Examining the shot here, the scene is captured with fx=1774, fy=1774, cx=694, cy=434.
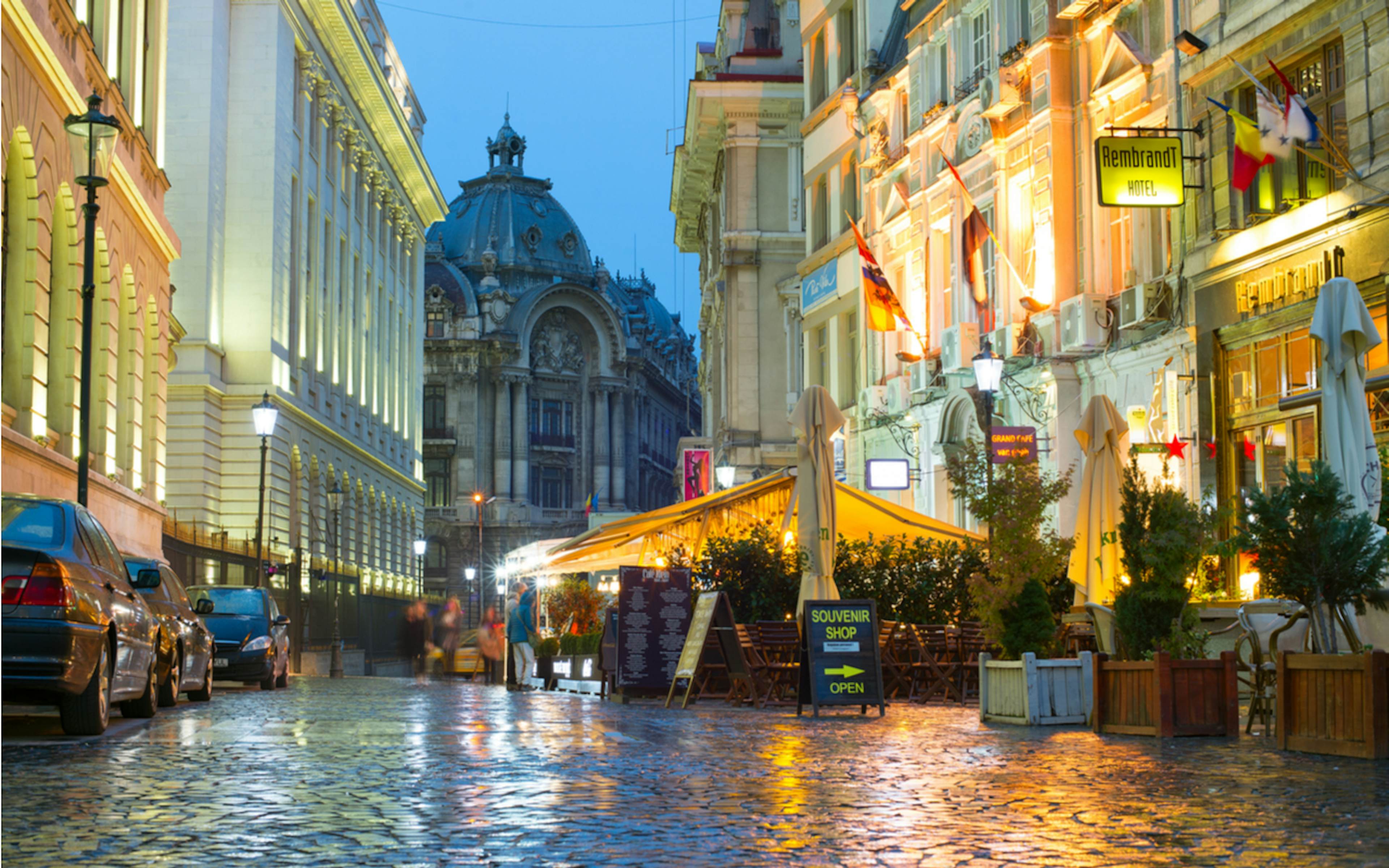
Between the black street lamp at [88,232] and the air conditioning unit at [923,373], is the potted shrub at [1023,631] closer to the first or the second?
the black street lamp at [88,232]

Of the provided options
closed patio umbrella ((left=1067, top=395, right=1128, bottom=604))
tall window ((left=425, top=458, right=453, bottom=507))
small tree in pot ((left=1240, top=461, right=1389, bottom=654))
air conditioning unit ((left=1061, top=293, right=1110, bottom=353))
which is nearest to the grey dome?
tall window ((left=425, top=458, right=453, bottom=507))

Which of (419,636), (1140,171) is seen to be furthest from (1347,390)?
(419,636)

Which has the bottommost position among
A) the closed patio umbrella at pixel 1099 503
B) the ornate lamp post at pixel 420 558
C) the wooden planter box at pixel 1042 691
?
the wooden planter box at pixel 1042 691

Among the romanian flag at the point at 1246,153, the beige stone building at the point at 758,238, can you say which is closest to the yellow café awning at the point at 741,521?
the romanian flag at the point at 1246,153

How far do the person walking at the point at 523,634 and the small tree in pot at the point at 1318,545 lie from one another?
19.5m

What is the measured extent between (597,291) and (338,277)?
48.4 meters

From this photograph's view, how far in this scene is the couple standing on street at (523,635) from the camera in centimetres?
3106

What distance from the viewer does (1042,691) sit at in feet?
52.5

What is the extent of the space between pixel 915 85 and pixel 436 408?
77.4 metres

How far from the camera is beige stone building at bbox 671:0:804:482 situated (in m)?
53.3

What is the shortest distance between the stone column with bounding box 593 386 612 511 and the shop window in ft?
308

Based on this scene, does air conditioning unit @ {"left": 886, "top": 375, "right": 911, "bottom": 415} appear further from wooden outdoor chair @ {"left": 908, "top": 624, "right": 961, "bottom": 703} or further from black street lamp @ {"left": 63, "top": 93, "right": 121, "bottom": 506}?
black street lamp @ {"left": 63, "top": 93, "right": 121, "bottom": 506}

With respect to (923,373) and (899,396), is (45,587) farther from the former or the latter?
(899,396)

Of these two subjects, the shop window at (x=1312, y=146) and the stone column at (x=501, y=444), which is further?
the stone column at (x=501, y=444)
